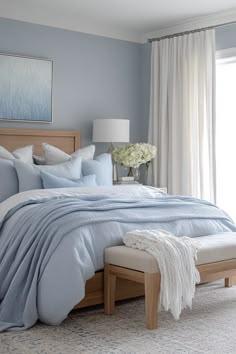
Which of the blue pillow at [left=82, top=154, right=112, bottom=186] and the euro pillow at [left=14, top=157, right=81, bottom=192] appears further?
the blue pillow at [left=82, top=154, right=112, bottom=186]

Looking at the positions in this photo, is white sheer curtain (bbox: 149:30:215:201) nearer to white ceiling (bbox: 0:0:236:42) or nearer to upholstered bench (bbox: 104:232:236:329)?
white ceiling (bbox: 0:0:236:42)

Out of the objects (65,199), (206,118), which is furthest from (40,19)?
(65,199)

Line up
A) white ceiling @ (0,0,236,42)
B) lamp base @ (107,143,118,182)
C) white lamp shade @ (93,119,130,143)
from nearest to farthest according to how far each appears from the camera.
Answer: white ceiling @ (0,0,236,42)
white lamp shade @ (93,119,130,143)
lamp base @ (107,143,118,182)

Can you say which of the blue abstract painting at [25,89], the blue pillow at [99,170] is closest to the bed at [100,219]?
the blue pillow at [99,170]

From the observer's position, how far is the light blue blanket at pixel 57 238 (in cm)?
381

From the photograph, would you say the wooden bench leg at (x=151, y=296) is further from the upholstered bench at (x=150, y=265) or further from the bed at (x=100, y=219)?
the bed at (x=100, y=219)

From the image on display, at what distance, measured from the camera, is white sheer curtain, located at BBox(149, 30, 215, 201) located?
20.6 ft

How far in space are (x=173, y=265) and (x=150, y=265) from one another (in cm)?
16

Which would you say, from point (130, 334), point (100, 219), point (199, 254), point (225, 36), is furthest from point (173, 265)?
point (225, 36)

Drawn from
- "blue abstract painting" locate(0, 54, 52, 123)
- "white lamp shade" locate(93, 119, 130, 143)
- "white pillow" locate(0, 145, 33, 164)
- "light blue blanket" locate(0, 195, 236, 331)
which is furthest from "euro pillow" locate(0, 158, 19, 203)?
"white lamp shade" locate(93, 119, 130, 143)

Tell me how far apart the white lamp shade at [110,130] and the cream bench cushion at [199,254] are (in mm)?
2122

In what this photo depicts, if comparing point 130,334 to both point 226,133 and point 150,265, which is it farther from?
point 226,133

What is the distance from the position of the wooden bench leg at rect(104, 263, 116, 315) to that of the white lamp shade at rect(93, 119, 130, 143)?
2.45 m

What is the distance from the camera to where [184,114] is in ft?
21.4
